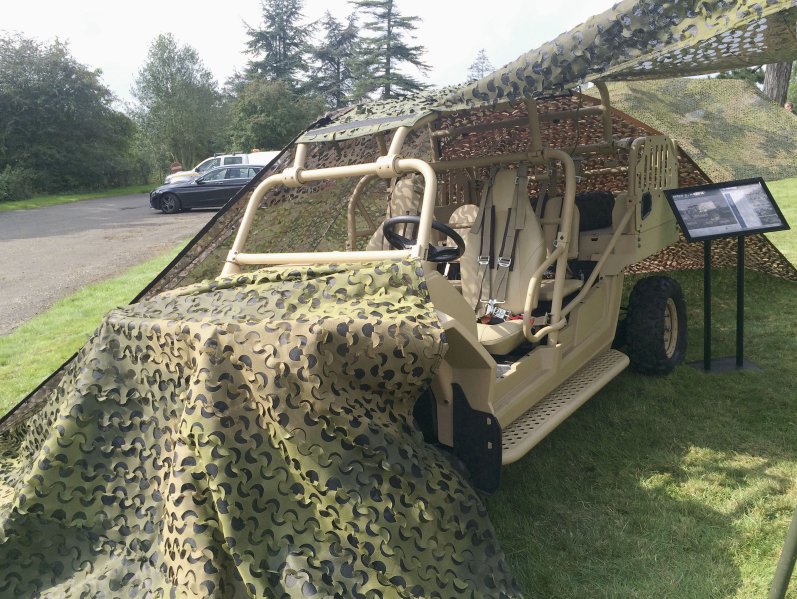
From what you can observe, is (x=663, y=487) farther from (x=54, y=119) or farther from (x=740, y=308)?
(x=54, y=119)

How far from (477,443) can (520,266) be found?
158cm

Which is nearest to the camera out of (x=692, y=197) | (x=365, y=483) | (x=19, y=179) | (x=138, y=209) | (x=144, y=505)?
(x=365, y=483)

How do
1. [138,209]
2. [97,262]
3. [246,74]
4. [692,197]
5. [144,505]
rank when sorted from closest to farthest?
[144,505] < [692,197] < [97,262] < [138,209] < [246,74]

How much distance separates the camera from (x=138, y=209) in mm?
20484

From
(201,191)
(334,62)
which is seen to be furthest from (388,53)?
(201,191)

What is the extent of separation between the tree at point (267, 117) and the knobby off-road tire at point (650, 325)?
32571 mm

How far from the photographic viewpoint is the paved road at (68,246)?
8312 mm

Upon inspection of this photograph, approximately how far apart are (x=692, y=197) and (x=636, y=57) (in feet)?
6.76

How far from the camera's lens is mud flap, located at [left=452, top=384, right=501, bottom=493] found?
8.78 ft

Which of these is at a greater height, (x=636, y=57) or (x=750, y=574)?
(x=636, y=57)

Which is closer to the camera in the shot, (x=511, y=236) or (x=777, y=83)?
(x=511, y=236)

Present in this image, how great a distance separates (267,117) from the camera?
116 feet

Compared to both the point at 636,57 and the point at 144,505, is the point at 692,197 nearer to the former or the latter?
the point at 636,57

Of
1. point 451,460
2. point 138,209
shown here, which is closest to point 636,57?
point 451,460
